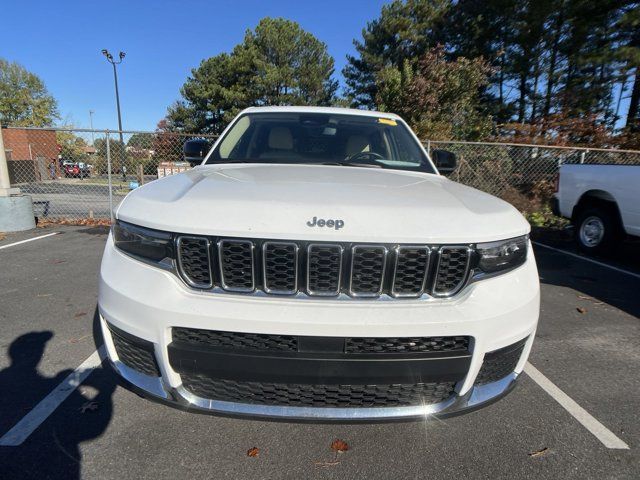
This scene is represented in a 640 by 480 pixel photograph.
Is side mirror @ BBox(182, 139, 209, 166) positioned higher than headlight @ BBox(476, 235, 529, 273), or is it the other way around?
side mirror @ BBox(182, 139, 209, 166)

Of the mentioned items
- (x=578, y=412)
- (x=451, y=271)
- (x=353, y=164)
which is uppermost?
(x=353, y=164)

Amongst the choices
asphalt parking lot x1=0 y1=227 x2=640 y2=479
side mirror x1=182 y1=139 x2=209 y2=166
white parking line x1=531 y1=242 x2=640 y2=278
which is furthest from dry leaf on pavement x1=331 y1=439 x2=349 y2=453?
white parking line x1=531 y1=242 x2=640 y2=278

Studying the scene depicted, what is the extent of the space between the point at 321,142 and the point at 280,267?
1.77 metres

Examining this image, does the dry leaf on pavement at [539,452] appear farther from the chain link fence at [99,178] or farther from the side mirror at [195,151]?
the chain link fence at [99,178]

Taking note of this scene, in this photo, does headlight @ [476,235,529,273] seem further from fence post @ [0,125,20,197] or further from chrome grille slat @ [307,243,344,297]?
fence post @ [0,125,20,197]

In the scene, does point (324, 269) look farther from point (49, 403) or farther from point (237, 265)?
point (49, 403)

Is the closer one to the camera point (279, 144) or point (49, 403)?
point (49, 403)

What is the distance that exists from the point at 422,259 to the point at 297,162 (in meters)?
1.44

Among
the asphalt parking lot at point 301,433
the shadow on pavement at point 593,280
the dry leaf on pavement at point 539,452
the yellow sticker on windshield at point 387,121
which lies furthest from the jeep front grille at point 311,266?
the shadow on pavement at point 593,280

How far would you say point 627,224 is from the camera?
596 centimetres

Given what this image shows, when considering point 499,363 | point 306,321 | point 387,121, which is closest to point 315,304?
point 306,321

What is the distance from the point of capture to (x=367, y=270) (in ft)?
5.44

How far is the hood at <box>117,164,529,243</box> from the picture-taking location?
1.62 metres

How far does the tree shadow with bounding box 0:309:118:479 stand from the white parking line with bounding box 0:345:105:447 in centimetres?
3
